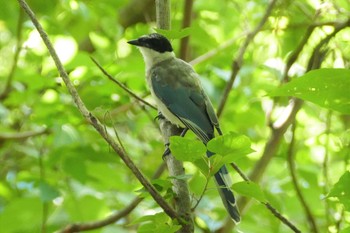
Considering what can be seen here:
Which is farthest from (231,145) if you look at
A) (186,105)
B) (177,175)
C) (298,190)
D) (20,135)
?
(20,135)

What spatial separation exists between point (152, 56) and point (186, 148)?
1.98 meters

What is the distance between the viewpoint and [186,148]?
1.62m

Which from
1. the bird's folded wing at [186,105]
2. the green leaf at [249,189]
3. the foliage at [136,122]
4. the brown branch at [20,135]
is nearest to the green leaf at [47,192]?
the foliage at [136,122]

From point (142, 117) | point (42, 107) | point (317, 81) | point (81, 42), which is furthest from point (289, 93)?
point (81, 42)

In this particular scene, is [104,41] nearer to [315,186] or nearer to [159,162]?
[159,162]

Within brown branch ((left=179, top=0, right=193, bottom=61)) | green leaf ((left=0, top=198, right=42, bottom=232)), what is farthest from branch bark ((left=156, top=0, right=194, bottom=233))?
green leaf ((left=0, top=198, right=42, bottom=232))

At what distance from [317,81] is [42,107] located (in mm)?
2052

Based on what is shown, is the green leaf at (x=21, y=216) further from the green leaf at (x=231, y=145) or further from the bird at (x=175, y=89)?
the green leaf at (x=231, y=145)

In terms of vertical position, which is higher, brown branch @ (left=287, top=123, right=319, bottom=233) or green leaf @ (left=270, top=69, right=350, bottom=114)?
green leaf @ (left=270, top=69, right=350, bottom=114)

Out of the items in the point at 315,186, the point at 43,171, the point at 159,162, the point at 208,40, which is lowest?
the point at 315,186

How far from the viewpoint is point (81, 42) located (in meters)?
4.91

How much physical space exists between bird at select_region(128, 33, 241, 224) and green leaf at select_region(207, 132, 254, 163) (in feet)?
4.42

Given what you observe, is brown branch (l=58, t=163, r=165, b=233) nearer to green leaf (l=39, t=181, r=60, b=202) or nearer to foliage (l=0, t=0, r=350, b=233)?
foliage (l=0, t=0, r=350, b=233)

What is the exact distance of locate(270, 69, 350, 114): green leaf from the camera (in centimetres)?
159
